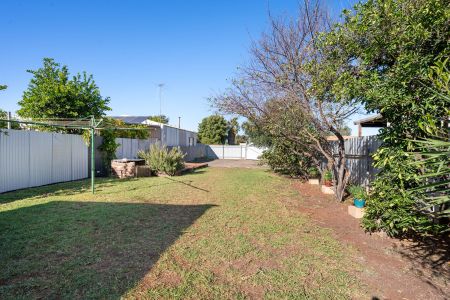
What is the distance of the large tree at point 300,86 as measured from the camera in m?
6.39

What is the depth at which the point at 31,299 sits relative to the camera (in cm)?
259

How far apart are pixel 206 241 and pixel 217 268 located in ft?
3.01

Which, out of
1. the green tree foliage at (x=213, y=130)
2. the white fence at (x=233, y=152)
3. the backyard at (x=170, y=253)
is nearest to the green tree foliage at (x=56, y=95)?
the backyard at (x=170, y=253)

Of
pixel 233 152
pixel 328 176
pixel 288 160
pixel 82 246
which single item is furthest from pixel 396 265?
pixel 233 152

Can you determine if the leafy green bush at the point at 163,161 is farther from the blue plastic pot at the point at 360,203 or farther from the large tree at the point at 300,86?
the blue plastic pot at the point at 360,203

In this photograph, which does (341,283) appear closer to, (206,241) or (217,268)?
(217,268)

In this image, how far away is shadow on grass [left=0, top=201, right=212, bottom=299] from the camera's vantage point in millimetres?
2850

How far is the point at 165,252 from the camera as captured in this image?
3791 mm

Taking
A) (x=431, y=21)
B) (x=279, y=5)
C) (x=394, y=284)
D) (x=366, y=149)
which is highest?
(x=279, y=5)

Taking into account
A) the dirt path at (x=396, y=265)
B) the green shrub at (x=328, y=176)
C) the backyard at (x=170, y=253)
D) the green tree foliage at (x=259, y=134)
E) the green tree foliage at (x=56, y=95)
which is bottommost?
the dirt path at (x=396, y=265)

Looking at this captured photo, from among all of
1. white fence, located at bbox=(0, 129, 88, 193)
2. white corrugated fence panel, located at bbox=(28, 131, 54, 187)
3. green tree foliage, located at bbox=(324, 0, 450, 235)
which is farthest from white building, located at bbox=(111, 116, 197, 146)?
green tree foliage, located at bbox=(324, 0, 450, 235)

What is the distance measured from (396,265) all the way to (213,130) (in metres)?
37.2

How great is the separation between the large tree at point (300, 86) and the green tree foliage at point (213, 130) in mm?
30571

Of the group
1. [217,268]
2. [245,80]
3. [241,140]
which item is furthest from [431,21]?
[241,140]
